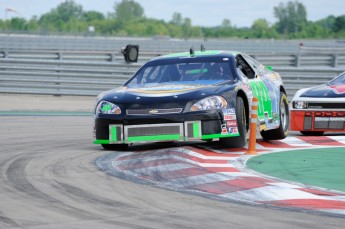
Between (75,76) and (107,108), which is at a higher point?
(107,108)

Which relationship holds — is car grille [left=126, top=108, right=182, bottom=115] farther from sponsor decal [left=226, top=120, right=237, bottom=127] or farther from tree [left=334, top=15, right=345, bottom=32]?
tree [left=334, top=15, right=345, bottom=32]

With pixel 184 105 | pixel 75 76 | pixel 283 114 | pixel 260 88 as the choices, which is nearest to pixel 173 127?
pixel 184 105

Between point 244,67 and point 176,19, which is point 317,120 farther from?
point 176,19

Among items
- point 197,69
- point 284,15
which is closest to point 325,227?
point 197,69

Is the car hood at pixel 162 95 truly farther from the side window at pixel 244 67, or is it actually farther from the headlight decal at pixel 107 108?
the side window at pixel 244 67

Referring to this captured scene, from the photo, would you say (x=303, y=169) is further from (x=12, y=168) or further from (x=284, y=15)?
(x=284, y=15)

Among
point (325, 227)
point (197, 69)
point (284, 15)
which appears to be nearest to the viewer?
point (325, 227)

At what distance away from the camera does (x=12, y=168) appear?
34.2ft

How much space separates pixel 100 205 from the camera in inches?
313

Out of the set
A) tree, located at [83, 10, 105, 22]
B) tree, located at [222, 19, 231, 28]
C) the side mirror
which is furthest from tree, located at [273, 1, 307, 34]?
the side mirror

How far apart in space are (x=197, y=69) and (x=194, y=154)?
183 cm

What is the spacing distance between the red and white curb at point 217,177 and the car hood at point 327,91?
2090 mm

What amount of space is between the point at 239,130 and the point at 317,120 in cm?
297

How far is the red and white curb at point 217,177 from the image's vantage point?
27.8ft
